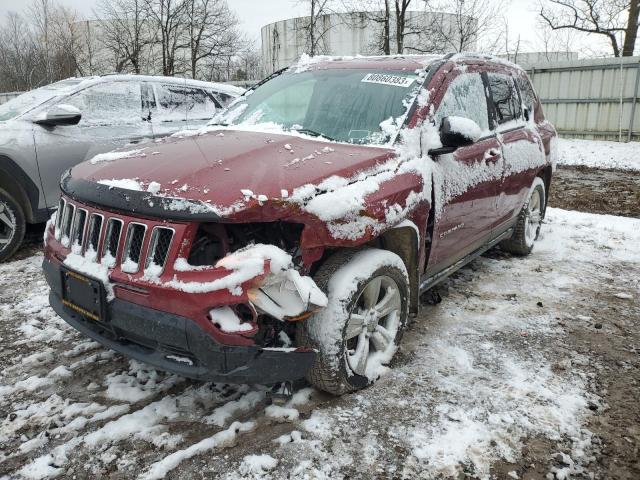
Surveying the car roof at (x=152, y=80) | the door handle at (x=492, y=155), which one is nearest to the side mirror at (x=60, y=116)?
the car roof at (x=152, y=80)

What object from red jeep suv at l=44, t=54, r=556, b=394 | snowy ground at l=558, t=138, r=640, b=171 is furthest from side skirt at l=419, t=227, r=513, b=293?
snowy ground at l=558, t=138, r=640, b=171

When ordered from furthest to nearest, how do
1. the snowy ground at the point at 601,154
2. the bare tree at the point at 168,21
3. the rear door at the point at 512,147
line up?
1. the bare tree at the point at 168,21
2. the snowy ground at the point at 601,154
3. the rear door at the point at 512,147

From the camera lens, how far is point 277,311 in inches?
89.4

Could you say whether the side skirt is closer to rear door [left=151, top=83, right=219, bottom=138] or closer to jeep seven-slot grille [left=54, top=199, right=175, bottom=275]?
jeep seven-slot grille [left=54, top=199, right=175, bottom=275]

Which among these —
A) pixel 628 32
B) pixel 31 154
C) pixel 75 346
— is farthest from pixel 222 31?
pixel 75 346

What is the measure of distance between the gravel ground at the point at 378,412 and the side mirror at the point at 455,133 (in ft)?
4.35

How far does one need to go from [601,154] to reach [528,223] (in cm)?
1009

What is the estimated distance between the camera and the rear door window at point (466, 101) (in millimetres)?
3502

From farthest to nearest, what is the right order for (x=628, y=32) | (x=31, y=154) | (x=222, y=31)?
(x=222, y=31) < (x=628, y=32) < (x=31, y=154)

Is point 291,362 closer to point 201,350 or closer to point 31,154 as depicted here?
point 201,350

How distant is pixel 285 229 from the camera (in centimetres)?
249

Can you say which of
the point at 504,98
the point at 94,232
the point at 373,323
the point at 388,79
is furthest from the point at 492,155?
the point at 94,232

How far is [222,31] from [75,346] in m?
26.7

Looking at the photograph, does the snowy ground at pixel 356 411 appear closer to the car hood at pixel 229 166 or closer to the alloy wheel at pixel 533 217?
the car hood at pixel 229 166
